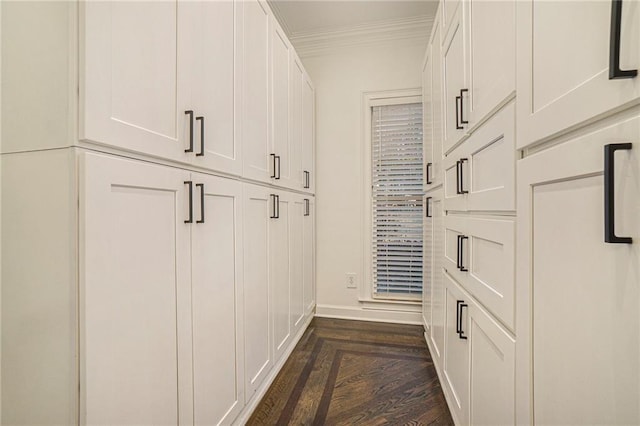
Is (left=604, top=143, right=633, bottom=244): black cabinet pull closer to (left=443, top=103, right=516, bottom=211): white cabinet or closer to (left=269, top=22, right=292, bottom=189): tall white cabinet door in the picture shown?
(left=443, top=103, right=516, bottom=211): white cabinet

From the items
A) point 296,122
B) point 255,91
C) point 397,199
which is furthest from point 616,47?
point 397,199

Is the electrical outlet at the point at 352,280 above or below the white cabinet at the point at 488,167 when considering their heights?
below

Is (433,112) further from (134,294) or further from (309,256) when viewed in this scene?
(134,294)

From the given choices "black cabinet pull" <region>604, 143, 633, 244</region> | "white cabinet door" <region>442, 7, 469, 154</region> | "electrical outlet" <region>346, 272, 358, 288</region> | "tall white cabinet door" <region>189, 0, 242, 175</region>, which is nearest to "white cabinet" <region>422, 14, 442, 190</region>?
"white cabinet door" <region>442, 7, 469, 154</region>

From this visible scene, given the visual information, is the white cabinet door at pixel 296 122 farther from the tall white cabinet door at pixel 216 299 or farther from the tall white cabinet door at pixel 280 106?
the tall white cabinet door at pixel 216 299

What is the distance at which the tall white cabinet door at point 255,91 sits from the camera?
1457 millimetres

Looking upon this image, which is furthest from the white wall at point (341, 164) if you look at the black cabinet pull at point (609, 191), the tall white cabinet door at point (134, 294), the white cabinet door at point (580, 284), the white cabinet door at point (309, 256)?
the black cabinet pull at point (609, 191)

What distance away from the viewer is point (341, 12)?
2.58m

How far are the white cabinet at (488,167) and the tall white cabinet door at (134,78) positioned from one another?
3.29 ft

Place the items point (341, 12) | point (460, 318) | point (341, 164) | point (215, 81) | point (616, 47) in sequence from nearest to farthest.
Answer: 1. point (616, 47)
2. point (215, 81)
3. point (460, 318)
4. point (341, 12)
5. point (341, 164)

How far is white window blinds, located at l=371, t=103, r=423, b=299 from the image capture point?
9.16ft

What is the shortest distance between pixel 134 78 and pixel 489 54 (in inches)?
42.7

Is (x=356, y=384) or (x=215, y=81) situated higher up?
(x=215, y=81)

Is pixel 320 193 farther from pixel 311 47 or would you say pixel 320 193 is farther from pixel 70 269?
pixel 70 269
